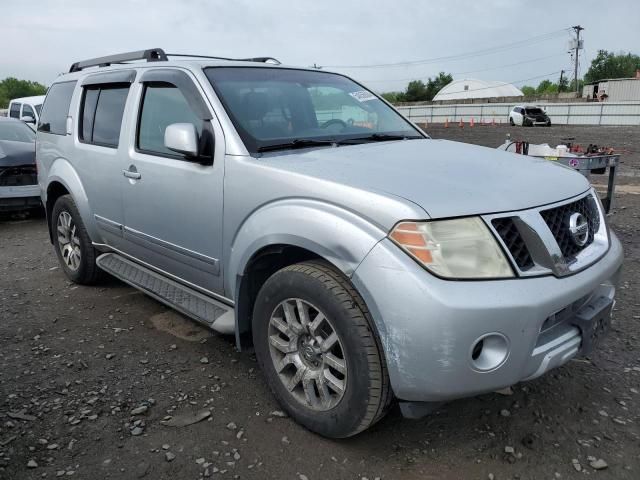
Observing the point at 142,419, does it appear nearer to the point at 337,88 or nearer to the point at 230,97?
the point at 230,97

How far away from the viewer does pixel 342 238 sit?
2248mm

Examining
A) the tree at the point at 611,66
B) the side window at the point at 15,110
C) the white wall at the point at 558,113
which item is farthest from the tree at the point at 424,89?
the side window at the point at 15,110

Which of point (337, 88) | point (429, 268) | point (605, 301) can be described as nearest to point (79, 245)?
point (337, 88)

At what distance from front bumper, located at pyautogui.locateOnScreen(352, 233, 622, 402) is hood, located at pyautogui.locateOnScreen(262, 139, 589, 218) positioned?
0.30 meters

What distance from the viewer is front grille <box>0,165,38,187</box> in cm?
772

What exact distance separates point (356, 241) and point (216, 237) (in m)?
1.07

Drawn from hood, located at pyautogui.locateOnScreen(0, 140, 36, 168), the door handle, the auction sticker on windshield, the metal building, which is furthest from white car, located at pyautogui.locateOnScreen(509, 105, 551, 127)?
the door handle

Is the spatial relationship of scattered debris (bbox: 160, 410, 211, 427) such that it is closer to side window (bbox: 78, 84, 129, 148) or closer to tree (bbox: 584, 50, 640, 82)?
side window (bbox: 78, 84, 129, 148)

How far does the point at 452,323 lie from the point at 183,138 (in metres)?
1.73

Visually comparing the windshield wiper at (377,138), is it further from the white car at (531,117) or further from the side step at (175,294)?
the white car at (531,117)

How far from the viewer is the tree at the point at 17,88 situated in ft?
246

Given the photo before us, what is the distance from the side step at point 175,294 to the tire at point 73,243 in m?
0.35

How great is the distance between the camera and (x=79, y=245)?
469 centimetres

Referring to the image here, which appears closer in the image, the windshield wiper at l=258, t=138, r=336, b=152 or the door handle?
the windshield wiper at l=258, t=138, r=336, b=152
